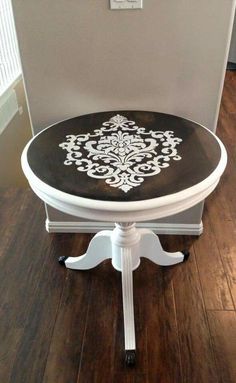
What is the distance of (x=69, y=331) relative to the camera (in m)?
1.21

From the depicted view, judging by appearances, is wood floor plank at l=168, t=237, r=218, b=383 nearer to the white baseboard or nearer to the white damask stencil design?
the white baseboard

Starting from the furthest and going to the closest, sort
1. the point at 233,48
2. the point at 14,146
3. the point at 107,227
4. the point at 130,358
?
the point at 233,48 → the point at 14,146 → the point at 107,227 → the point at 130,358

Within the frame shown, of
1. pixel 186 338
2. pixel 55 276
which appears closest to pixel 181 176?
pixel 186 338

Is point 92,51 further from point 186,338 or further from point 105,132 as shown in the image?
point 186,338

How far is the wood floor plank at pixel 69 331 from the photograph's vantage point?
1.09m

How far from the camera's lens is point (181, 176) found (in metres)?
0.89

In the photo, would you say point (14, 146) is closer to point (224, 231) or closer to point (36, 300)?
point (36, 300)

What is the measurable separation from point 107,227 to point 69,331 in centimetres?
55

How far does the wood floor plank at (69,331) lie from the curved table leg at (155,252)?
271mm

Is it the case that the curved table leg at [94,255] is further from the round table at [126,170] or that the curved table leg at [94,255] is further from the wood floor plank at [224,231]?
the wood floor plank at [224,231]

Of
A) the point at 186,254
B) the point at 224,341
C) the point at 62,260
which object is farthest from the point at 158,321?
the point at 62,260

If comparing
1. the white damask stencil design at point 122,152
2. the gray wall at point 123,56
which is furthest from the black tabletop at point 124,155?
the gray wall at point 123,56

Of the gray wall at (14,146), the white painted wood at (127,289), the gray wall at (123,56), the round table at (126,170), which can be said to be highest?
the gray wall at (123,56)

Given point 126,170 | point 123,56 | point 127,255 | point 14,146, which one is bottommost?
point 14,146
